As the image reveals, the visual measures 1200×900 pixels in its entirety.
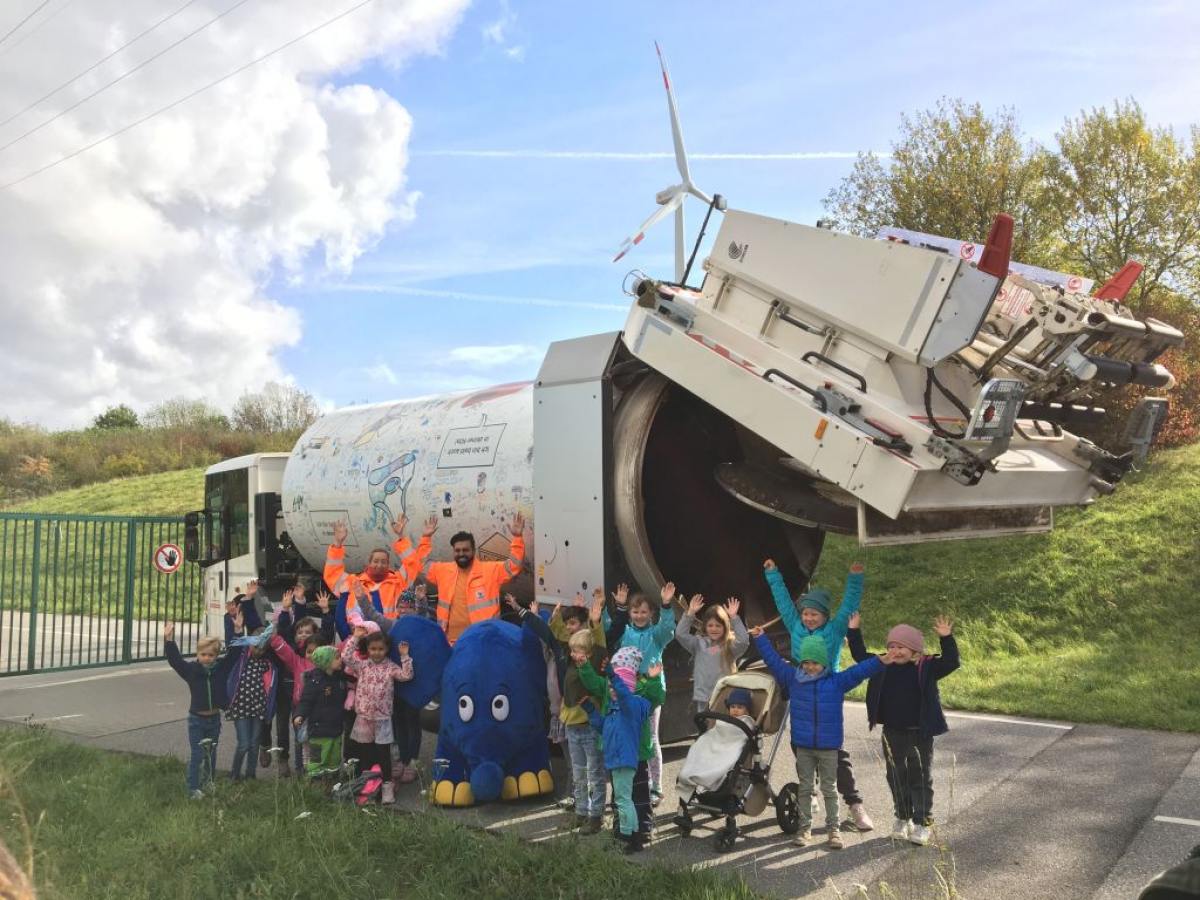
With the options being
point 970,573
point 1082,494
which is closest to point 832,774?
point 1082,494

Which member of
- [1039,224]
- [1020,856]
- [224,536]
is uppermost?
[1039,224]

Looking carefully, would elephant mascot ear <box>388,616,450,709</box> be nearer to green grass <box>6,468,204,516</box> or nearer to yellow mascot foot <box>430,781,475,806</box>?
yellow mascot foot <box>430,781,475,806</box>

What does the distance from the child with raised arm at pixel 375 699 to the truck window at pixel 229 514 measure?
507 cm

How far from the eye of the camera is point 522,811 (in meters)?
6.04

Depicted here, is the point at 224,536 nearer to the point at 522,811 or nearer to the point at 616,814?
the point at 522,811

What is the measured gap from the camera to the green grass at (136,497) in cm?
3136

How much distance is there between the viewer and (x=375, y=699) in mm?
6352

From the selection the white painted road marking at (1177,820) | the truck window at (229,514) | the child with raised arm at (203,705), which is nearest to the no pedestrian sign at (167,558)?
the truck window at (229,514)

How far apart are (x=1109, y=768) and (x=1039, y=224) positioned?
15233mm

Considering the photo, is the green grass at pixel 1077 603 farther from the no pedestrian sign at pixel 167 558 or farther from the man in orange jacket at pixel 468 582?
the no pedestrian sign at pixel 167 558

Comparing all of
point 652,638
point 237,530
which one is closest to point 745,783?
point 652,638

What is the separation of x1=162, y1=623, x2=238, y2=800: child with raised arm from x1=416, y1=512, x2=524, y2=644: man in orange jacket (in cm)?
161

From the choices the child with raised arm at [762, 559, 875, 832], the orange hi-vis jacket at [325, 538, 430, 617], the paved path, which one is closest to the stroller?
the paved path

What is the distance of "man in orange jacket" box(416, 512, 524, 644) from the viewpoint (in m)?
7.04
